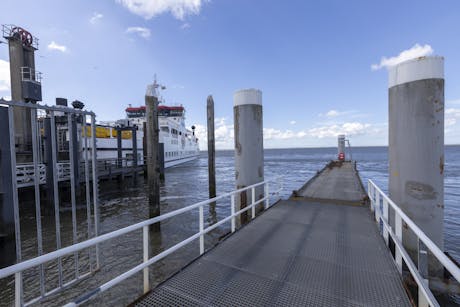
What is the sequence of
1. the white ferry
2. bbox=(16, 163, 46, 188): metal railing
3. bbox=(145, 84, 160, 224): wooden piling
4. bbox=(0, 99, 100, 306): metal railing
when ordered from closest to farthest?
bbox=(0, 99, 100, 306): metal railing → bbox=(145, 84, 160, 224): wooden piling → bbox=(16, 163, 46, 188): metal railing → the white ferry

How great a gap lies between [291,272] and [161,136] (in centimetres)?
2990

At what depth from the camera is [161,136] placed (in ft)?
101

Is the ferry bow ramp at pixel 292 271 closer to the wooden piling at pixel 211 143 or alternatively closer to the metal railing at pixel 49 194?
the metal railing at pixel 49 194

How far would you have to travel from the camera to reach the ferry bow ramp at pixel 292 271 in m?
2.58

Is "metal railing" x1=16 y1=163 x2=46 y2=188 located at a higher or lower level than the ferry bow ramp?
higher

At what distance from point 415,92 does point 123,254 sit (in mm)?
7952

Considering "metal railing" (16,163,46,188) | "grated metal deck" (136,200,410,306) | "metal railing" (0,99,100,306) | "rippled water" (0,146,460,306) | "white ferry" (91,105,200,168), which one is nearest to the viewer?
"grated metal deck" (136,200,410,306)

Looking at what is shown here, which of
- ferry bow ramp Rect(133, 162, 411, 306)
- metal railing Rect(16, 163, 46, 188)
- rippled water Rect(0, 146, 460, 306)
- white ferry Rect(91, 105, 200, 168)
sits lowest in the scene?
rippled water Rect(0, 146, 460, 306)

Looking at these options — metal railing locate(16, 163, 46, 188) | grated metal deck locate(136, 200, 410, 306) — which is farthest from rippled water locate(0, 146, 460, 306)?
grated metal deck locate(136, 200, 410, 306)

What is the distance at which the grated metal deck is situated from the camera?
101 inches

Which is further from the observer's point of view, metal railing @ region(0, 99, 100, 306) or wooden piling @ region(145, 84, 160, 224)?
wooden piling @ region(145, 84, 160, 224)

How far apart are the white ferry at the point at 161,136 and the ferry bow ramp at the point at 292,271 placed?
2215 cm

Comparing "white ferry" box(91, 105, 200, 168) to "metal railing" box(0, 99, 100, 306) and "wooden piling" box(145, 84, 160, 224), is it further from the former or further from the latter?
"wooden piling" box(145, 84, 160, 224)

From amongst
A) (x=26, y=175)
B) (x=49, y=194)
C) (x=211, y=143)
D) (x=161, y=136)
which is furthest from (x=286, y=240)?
(x=161, y=136)
